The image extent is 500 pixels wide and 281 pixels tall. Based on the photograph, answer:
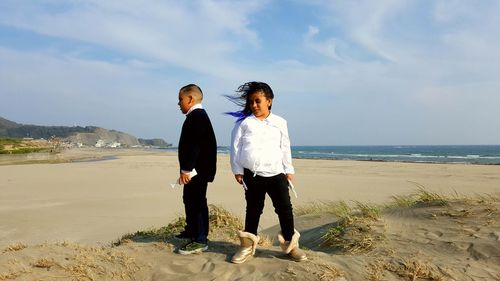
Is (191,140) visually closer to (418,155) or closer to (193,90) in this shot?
(193,90)

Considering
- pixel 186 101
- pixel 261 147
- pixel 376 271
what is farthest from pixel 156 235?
pixel 376 271

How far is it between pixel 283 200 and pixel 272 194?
121 mm

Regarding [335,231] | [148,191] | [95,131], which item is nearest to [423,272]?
[335,231]

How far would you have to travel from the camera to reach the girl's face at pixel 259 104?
403 cm

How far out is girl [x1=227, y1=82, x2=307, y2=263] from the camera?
3916 millimetres

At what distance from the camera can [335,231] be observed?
17.0ft

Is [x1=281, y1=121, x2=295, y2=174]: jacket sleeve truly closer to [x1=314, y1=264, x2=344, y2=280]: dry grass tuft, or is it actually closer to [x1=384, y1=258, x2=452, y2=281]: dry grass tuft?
[x1=314, y1=264, x2=344, y2=280]: dry grass tuft

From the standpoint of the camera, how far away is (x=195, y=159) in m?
4.23

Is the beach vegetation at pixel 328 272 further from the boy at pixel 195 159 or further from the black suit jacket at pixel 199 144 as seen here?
the black suit jacket at pixel 199 144

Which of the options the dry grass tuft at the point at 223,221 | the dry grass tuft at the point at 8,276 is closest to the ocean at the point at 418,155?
the dry grass tuft at the point at 223,221

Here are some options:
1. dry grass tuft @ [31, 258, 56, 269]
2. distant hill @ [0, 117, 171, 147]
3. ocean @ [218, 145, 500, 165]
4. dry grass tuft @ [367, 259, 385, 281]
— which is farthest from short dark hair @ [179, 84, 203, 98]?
distant hill @ [0, 117, 171, 147]

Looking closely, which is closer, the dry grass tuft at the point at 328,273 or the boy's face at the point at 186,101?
the dry grass tuft at the point at 328,273

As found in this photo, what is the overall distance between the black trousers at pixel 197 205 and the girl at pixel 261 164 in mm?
583

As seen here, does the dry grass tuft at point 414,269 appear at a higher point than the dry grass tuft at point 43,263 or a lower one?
higher
